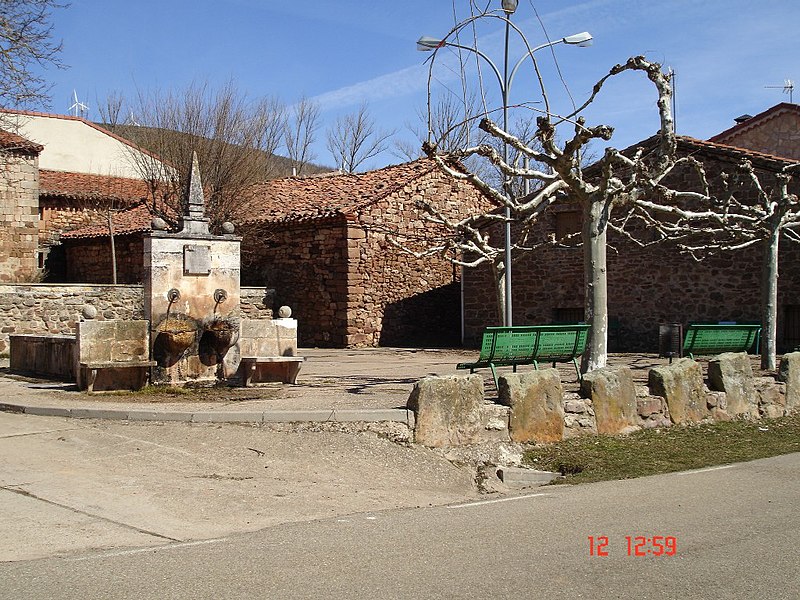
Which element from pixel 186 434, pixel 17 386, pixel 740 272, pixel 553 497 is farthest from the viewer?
pixel 740 272

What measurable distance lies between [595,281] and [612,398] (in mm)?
1984

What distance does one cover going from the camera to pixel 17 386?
1242 cm

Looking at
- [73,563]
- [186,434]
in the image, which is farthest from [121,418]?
[73,563]

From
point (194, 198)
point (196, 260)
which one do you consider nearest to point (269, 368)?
point (196, 260)

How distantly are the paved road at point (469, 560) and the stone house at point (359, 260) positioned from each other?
59.7ft

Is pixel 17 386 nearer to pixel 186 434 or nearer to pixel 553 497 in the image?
Result: pixel 186 434

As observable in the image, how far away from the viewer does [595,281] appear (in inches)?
494

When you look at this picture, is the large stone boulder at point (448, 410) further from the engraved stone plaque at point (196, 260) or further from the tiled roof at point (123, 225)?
the tiled roof at point (123, 225)

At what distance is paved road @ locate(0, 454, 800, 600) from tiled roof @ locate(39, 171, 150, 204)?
2814cm

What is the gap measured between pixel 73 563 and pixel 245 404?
530cm

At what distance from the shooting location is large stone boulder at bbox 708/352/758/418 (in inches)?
505

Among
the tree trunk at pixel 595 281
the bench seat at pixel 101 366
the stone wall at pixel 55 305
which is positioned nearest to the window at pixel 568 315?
the stone wall at pixel 55 305

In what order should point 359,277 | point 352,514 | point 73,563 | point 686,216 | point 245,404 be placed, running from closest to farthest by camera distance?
point 73,563 → point 352,514 → point 245,404 → point 686,216 → point 359,277
